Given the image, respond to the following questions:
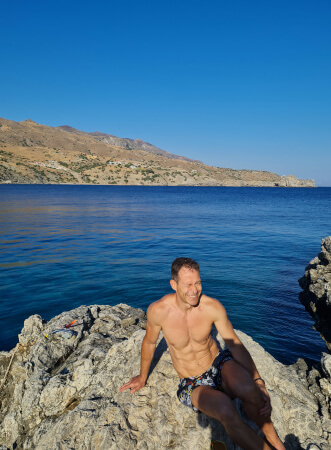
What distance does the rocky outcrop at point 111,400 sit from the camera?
4.18 m

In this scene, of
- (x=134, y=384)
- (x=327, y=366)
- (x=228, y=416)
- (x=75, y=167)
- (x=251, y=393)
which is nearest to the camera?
(x=228, y=416)

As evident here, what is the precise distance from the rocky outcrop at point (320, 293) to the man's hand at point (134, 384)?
8.57m

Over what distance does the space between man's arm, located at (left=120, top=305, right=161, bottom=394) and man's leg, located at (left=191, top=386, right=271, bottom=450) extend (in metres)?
0.94

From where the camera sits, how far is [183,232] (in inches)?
1240

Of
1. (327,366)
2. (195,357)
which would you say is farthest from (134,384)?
(327,366)

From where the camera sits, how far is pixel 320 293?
12039mm

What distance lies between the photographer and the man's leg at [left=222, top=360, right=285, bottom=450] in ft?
11.7

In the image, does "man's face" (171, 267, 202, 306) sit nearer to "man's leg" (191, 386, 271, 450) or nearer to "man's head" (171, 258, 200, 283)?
"man's head" (171, 258, 200, 283)

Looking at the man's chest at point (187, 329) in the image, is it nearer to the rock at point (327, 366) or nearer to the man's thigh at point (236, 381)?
the man's thigh at point (236, 381)

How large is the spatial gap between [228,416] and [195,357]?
1.04m

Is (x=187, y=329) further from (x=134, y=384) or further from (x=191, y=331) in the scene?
(x=134, y=384)

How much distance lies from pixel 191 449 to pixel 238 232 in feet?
96.3

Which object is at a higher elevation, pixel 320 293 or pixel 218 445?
pixel 218 445

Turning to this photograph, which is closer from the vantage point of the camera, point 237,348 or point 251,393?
point 251,393
